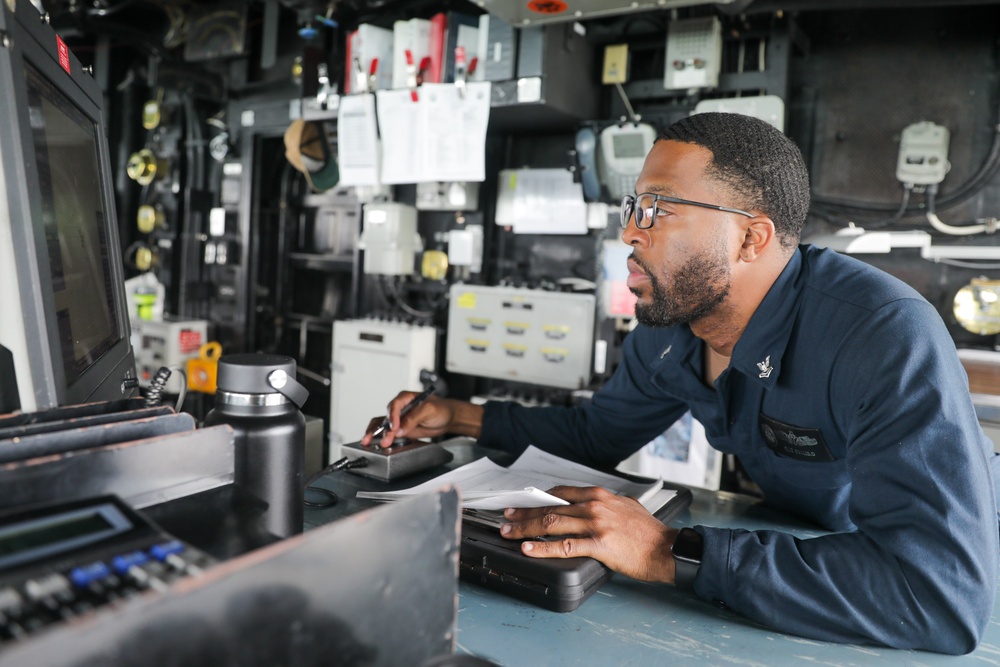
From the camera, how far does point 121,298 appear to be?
1.09m

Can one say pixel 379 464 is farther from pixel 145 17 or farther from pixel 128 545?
pixel 145 17

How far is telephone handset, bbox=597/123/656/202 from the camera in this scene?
9.72ft

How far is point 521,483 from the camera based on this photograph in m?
1.13

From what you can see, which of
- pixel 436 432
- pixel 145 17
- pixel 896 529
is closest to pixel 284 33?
pixel 145 17

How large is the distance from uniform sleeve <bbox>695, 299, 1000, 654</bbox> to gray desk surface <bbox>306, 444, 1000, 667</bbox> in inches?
0.9

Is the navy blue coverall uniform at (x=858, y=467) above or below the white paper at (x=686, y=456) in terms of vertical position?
above

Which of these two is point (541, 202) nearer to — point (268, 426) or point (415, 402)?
point (415, 402)

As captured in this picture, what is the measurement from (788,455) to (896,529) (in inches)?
14.5

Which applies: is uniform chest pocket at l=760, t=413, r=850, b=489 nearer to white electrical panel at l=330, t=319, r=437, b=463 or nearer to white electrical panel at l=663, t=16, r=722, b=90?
white electrical panel at l=663, t=16, r=722, b=90

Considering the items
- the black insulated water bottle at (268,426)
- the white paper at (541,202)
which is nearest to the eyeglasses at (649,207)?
Answer: the black insulated water bottle at (268,426)

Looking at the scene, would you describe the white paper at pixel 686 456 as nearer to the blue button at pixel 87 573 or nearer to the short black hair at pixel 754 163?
the short black hair at pixel 754 163

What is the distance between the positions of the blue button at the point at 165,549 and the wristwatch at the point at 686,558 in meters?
0.64

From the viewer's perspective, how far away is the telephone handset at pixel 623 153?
296 cm

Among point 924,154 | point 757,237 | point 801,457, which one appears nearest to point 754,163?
point 757,237
